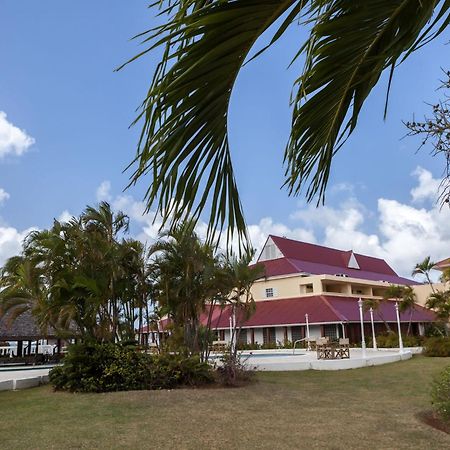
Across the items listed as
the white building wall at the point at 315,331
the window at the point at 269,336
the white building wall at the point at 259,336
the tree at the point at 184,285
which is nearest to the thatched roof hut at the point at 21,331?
the tree at the point at 184,285

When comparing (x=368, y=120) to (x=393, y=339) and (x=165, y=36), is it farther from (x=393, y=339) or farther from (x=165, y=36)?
(x=393, y=339)

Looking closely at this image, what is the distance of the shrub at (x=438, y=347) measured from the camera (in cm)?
2619

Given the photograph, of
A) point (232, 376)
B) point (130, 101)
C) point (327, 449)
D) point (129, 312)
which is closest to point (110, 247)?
point (129, 312)

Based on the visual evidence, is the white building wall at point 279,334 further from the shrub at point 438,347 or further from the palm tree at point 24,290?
the palm tree at point 24,290

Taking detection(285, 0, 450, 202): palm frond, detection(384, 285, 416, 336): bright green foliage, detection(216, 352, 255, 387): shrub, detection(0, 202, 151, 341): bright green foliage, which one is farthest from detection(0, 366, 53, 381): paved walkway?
detection(384, 285, 416, 336): bright green foliage

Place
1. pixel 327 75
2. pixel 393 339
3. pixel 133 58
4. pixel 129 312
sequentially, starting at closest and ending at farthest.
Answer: pixel 133 58 < pixel 327 75 < pixel 129 312 < pixel 393 339

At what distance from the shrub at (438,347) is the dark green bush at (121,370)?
16567 millimetres

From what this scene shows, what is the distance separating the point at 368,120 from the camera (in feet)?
7.90

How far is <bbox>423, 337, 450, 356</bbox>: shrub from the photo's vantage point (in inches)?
1031

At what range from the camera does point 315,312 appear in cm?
3634

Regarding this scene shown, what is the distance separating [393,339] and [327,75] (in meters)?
34.6

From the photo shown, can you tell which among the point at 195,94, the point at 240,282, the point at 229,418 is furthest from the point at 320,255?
the point at 195,94

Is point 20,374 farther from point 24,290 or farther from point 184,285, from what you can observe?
point 184,285

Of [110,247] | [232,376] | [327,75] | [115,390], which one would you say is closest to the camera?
[327,75]
